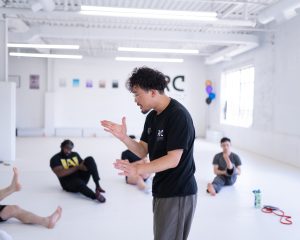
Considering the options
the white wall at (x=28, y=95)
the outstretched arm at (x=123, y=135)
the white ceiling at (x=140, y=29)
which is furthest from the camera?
the white wall at (x=28, y=95)

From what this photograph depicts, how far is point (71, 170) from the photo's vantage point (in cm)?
455

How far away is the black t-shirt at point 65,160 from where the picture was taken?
4516 millimetres

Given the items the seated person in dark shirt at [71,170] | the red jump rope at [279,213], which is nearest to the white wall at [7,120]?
the seated person in dark shirt at [71,170]

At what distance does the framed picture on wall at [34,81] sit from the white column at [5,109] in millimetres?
5384

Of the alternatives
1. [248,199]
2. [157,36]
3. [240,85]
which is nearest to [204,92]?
[240,85]

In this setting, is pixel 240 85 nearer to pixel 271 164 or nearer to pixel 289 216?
pixel 271 164

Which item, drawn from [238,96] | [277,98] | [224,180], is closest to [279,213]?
[224,180]

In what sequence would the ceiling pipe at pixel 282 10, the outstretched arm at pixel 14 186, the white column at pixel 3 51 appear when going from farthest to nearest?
the white column at pixel 3 51
the ceiling pipe at pixel 282 10
the outstretched arm at pixel 14 186

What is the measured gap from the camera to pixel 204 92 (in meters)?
13.4

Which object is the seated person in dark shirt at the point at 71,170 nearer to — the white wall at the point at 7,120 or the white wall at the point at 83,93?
the white wall at the point at 7,120

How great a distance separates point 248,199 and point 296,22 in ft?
15.4

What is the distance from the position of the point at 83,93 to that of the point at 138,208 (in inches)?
366

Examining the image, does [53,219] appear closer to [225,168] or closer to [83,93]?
[225,168]

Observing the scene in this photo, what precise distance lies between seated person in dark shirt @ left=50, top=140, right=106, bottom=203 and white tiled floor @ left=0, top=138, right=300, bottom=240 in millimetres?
160
